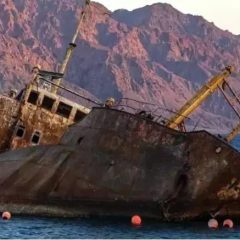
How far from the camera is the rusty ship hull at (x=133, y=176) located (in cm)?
2838

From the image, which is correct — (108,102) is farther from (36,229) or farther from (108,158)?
(36,229)

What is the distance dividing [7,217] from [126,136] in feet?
20.9

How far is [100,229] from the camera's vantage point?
2698cm

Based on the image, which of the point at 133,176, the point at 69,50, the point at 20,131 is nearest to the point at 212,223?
the point at 133,176

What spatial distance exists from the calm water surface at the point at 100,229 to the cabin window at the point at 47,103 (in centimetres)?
713

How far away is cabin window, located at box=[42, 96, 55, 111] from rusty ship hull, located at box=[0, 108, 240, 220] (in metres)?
4.65

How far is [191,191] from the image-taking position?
28453 millimetres

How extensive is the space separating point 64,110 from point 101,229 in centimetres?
941

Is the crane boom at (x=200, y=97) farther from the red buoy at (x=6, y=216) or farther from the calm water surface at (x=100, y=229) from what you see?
the red buoy at (x=6, y=216)

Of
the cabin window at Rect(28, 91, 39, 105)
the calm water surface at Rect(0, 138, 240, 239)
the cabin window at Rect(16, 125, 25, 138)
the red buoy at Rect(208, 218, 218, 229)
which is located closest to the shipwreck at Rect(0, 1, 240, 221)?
the red buoy at Rect(208, 218, 218, 229)

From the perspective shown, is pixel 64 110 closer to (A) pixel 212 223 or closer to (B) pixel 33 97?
(B) pixel 33 97

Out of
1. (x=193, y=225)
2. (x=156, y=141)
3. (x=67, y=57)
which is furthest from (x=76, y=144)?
(x=67, y=57)

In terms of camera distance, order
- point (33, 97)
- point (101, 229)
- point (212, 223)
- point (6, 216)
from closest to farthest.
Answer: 1. point (101, 229)
2. point (212, 223)
3. point (6, 216)
4. point (33, 97)

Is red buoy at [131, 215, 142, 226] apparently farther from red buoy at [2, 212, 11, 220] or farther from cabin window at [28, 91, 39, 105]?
cabin window at [28, 91, 39, 105]
